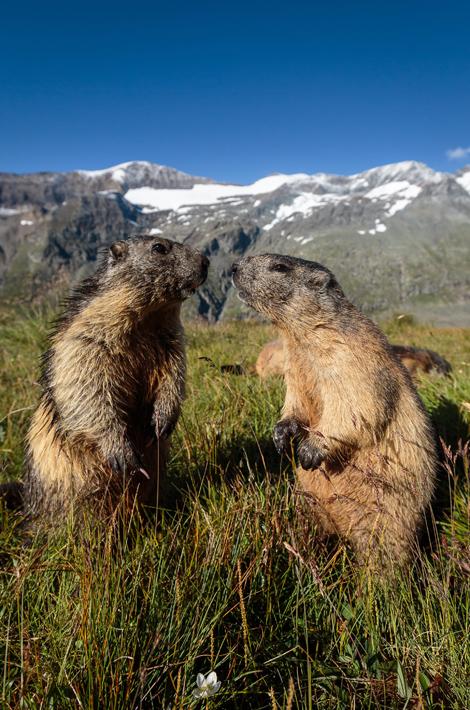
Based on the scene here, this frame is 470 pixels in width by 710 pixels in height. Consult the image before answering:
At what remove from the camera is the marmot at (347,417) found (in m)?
3.24

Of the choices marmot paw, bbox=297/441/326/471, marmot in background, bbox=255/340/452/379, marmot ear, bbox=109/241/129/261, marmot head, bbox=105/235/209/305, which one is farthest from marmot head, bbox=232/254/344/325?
marmot in background, bbox=255/340/452/379

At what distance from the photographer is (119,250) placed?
12.8 feet

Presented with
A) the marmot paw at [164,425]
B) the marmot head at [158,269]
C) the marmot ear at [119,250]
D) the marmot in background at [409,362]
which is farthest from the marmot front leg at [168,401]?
the marmot in background at [409,362]

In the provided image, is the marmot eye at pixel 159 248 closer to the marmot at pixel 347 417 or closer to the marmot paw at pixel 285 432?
the marmot at pixel 347 417

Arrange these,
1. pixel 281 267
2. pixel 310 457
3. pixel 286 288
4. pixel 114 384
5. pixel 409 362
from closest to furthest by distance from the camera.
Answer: pixel 310 457 → pixel 114 384 → pixel 286 288 → pixel 281 267 → pixel 409 362

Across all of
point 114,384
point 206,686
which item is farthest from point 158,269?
point 206,686

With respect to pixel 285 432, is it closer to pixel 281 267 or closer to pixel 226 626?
pixel 281 267

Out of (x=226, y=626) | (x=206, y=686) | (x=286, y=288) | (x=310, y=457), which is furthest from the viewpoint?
(x=286, y=288)

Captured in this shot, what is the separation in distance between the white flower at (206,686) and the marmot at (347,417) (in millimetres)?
1432

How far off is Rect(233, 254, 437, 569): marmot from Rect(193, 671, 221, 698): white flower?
143 cm

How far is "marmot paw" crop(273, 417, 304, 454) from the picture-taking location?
3529mm

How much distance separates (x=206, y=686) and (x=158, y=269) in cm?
281

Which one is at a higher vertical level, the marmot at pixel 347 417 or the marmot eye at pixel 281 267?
the marmot eye at pixel 281 267

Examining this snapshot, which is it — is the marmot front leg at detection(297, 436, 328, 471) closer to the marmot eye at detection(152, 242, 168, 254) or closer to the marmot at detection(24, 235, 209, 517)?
the marmot at detection(24, 235, 209, 517)
